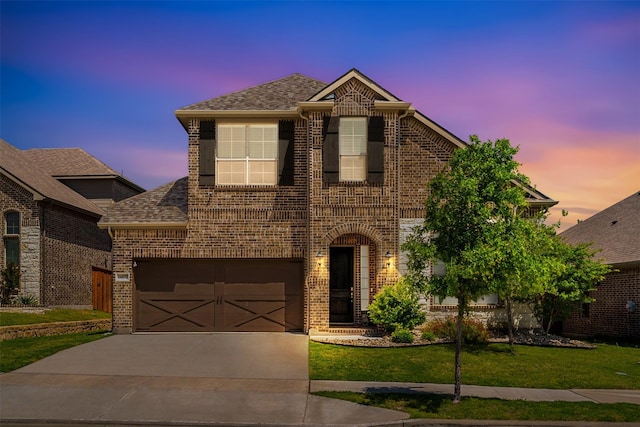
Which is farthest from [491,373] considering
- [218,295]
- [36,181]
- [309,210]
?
[36,181]

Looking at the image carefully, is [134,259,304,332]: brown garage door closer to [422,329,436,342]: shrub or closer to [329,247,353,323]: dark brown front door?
[329,247,353,323]: dark brown front door

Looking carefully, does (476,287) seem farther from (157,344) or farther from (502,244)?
(157,344)

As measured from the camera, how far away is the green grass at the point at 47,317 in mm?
20312

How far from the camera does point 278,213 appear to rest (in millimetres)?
19875

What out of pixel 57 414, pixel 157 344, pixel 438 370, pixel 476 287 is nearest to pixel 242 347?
pixel 157 344

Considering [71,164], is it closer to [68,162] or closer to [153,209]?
[68,162]

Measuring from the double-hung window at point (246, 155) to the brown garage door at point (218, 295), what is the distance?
9.08ft

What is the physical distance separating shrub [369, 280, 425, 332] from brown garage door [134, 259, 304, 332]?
2932 mm

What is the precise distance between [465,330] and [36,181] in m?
19.5

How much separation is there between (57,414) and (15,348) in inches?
290

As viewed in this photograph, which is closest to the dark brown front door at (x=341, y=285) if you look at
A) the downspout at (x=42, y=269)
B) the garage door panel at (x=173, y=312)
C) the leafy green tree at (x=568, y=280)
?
the garage door panel at (x=173, y=312)

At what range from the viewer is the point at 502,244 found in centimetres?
1066

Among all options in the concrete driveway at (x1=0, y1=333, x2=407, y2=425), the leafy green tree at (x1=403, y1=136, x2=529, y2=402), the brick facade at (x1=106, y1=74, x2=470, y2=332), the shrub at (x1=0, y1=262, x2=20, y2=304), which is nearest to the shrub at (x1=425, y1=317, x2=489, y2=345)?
the brick facade at (x1=106, y1=74, x2=470, y2=332)

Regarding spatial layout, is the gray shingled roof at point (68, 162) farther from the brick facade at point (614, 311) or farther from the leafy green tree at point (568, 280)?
the brick facade at point (614, 311)
